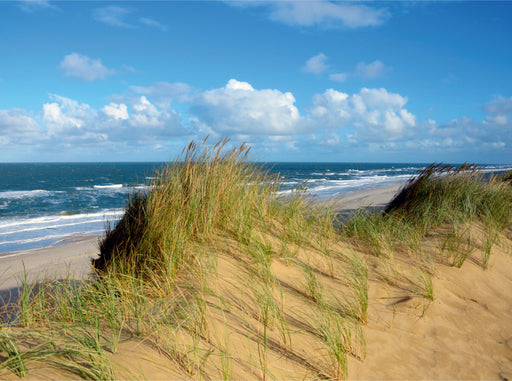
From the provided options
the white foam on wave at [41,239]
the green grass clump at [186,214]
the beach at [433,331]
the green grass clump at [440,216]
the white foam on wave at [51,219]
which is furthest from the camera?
the white foam on wave at [51,219]

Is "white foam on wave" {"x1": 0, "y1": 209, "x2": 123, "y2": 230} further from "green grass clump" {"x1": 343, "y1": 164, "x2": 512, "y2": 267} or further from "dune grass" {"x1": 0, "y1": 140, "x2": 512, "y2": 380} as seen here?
"green grass clump" {"x1": 343, "y1": 164, "x2": 512, "y2": 267}

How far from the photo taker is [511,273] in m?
4.68

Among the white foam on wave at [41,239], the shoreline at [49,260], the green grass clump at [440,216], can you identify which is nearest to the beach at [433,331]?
the green grass clump at [440,216]

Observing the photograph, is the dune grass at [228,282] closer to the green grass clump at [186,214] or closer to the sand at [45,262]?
the green grass clump at [186,214]

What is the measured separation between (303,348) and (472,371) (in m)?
1.39

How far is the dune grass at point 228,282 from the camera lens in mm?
2281

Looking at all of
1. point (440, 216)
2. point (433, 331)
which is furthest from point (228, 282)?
point (440, 216)

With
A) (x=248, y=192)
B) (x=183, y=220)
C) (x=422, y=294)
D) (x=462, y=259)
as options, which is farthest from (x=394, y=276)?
(x=183, y=220)

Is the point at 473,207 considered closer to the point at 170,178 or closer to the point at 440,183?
the point at 440,183

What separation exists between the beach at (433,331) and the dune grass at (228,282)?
0.04 meters

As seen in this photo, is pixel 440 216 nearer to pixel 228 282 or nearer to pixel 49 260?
pixel 228 282

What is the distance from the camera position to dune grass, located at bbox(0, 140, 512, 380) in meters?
2.28

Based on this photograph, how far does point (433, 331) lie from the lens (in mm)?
3230

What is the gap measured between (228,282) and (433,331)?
2.05m
